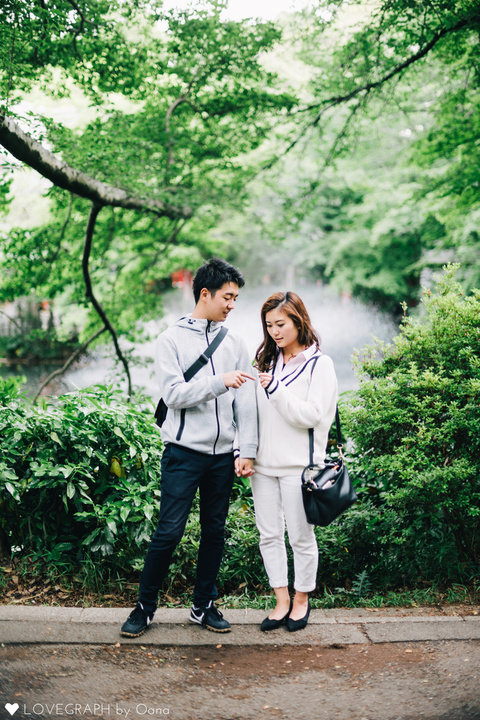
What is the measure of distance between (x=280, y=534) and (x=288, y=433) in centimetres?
57

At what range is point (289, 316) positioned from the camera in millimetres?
3123

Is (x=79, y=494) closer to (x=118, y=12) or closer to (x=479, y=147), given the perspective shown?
(x=118, y=12)

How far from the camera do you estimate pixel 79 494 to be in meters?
3.69

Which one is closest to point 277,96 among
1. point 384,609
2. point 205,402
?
point 205,402

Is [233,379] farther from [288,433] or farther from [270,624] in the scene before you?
[270,624]

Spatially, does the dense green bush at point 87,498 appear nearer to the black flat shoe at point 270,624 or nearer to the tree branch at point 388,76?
the black flat shoe at point 270,624

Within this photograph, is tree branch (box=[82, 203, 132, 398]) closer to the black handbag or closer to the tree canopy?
the tree canopy

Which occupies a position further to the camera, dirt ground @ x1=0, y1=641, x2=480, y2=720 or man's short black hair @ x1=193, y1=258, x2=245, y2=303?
man's short black hair @ x1=193, y1=258, x2=245, y2=303

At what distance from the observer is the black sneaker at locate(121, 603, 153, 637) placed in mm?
3047

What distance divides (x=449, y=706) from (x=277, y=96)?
6868mm

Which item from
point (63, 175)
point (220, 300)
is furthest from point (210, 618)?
point (63, 175)

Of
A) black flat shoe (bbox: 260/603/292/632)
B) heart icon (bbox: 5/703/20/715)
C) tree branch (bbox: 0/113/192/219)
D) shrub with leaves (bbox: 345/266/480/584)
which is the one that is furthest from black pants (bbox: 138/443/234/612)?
tree branch (bbox: 0/113/192/219)

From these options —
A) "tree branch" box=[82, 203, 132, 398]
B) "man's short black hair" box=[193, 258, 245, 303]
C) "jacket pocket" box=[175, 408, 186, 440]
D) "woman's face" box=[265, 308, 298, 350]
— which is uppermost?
"tree branch" box=[82, 203, 132, 398]

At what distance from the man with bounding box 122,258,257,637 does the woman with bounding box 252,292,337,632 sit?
0.13m
